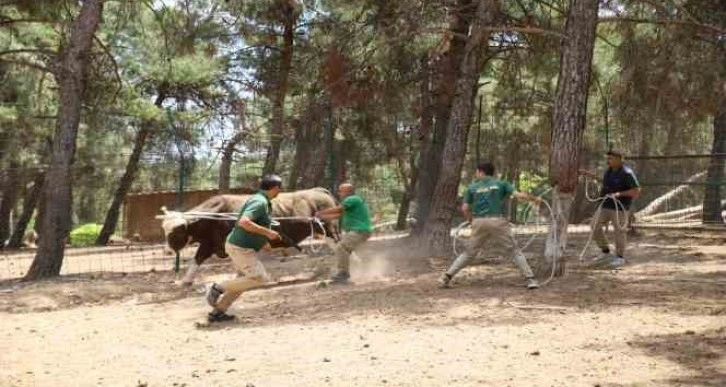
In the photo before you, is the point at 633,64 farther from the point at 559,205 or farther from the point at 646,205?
the point at 646,205

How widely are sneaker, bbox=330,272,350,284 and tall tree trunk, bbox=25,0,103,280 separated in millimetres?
4867

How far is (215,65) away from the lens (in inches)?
809

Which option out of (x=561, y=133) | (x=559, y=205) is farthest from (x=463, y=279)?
(x=561, y=133)

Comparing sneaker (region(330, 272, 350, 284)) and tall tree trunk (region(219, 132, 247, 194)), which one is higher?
tall tree trunk (region(219, 132, 247, 194))

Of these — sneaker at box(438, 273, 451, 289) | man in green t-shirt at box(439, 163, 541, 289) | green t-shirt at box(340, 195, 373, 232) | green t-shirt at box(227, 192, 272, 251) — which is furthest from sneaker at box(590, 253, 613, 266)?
green t-shirt at box(227, 192, 272, 251)

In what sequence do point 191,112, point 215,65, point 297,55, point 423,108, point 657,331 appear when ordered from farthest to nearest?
point 191,112 < point 215,65 < point 297,55 < point 423,108 < point 657,331

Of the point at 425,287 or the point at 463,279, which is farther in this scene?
the point at 463,279

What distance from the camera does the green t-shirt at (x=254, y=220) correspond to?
334 inches

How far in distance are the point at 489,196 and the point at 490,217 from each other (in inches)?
10.0

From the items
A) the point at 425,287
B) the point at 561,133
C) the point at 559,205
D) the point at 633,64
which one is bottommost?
the point at 425,287

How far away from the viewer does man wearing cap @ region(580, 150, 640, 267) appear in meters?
11.8

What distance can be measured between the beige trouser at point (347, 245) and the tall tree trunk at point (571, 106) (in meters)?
2.63

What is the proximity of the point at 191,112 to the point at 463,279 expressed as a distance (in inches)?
505

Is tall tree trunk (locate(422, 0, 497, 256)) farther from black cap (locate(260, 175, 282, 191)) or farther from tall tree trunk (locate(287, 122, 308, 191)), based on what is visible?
black cap (locate(260, 175, 282, 191))
